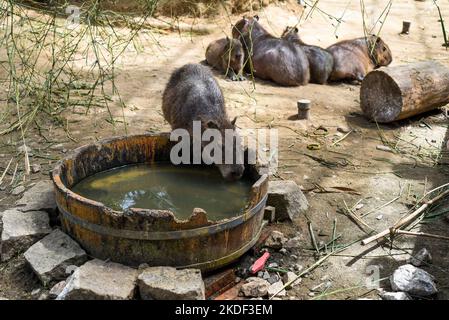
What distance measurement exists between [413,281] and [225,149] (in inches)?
85.3

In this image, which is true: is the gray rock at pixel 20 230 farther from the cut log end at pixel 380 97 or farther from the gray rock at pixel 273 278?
the cut log end at pixel 380 97

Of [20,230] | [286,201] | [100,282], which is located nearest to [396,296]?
[286,201]

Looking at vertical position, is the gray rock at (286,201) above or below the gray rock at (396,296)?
above

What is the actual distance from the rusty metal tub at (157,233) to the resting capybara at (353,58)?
561cm

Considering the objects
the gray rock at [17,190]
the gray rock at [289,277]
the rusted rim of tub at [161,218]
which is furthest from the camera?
the gray rock at [17,190]

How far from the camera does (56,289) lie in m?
3.24

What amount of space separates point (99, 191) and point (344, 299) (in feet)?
6.55

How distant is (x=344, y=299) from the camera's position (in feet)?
11.1

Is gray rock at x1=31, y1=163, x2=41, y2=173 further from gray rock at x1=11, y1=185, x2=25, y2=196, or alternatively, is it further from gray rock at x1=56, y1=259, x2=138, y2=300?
gray rock at x1=56, y1=259, x2=138, y2=300

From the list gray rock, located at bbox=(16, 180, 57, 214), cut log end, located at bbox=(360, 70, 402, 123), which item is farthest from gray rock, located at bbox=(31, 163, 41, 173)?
cut log end, located at bbox=(360, 70, 402, 123)

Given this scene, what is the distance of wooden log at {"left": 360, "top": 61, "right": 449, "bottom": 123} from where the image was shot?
6.54 metres

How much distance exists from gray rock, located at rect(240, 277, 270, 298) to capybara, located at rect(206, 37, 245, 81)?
5.44m

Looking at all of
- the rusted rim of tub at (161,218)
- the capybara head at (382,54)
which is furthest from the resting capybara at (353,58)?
the rusted rim of tub at (161,218)

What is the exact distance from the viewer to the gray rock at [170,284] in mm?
3043
